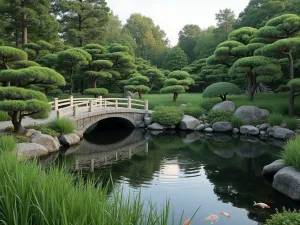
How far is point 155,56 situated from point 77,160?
36.4m

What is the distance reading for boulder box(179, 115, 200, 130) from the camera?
1752 cm

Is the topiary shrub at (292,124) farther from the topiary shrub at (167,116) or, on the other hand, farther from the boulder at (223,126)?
the topiary shrub at (167,116)

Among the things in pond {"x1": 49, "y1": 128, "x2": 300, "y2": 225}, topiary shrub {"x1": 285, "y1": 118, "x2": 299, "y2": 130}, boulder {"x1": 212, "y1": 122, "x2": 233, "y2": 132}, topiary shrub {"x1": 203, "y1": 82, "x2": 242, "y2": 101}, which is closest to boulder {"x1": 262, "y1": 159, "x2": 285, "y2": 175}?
pond {"x1": 49, "y1": 128, "x2": 300, "y2": 225}

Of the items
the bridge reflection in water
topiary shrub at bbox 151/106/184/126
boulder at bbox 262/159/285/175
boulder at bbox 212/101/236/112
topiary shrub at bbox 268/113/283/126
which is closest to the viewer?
boulder at bbox 262/159/285/175

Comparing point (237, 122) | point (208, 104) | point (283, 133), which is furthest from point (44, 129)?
point (208, 104)

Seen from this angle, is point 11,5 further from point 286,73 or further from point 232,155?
point 286,73

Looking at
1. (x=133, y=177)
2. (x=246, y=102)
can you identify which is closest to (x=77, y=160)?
(x=133, y=177)

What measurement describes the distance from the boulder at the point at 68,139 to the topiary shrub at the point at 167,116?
19.5 feet

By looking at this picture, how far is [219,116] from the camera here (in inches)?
683

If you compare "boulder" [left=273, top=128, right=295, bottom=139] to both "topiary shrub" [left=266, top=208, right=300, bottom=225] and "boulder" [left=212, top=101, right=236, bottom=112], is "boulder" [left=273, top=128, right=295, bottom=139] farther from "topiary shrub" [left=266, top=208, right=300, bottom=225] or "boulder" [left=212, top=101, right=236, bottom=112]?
"topiary shrub" [left=266, top=208, right=300, bottom=225]

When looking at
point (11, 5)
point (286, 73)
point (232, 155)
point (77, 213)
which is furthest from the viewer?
point (286, 73)

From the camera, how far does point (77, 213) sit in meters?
2.65

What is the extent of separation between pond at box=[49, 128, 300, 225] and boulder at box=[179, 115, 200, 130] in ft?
2.97

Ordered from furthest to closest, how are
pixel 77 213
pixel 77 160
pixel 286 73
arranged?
pixel 286 73 → pixel 77 160 → pixel 77 213
